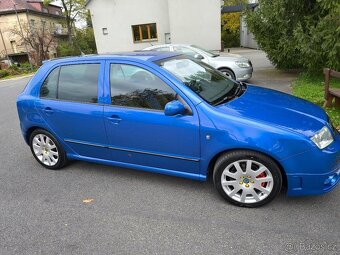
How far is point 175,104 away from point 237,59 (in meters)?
7.17

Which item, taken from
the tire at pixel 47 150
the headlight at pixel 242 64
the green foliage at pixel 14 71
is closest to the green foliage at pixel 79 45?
the green foliage at pixel 14 71

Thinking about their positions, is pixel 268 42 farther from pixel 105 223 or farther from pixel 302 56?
pixel 105 223

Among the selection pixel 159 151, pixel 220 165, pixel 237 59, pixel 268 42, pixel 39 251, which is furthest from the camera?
pixel 268 42

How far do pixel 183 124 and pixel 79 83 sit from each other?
161 centimetres

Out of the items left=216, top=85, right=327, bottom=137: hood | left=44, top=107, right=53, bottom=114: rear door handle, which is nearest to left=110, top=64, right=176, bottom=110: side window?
left=216, top=85, right=327, bottom=137: hood

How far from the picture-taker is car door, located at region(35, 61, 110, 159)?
3.76 meters

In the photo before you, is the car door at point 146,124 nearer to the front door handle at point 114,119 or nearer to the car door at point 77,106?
the front door handle at point 114,119

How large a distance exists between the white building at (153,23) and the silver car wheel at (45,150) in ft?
59.0

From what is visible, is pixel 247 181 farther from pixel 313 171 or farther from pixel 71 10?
pixel 71 10

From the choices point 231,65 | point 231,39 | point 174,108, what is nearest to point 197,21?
point 231,65

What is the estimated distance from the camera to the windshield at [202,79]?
135 inches

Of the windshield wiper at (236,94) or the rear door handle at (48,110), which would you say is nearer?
the windshield wiper at (236,94)

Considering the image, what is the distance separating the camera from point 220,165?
3152mm

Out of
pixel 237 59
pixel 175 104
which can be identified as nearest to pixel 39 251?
pixel 175 104
